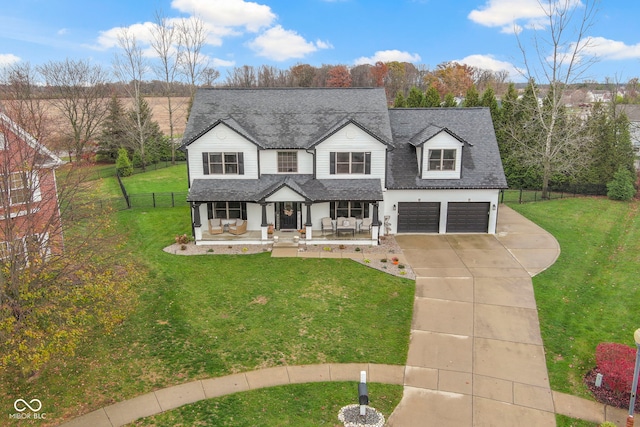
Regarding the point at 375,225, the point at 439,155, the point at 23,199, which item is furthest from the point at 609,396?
the point at 23,199

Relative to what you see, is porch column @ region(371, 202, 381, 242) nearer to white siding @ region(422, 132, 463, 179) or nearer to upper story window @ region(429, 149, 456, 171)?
white siding @ region(422, 132, 463, 179)

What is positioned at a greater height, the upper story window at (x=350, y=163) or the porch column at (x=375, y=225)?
the upper story window at (x=350, y=163)

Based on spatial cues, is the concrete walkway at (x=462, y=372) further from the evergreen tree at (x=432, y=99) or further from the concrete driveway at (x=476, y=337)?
the evergreen tree at (x=432, y=99)

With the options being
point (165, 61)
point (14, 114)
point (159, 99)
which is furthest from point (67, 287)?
point (159, 99)

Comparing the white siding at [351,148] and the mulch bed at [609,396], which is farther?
the white siding at [351,148]

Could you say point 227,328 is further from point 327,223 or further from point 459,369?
point 327,223

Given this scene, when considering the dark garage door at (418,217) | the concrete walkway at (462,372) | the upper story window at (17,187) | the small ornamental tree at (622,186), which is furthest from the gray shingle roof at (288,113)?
the small ornamental tree at (622,186)

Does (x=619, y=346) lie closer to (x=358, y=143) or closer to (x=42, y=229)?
(x=358, y=143)
